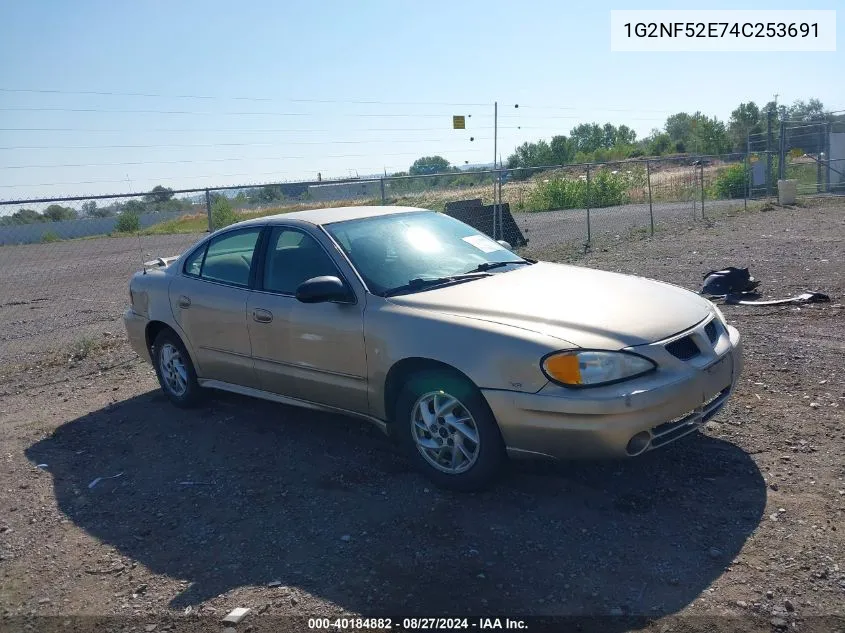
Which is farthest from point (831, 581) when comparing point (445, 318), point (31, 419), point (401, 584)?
point (31, 419)

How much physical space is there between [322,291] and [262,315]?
82 cm

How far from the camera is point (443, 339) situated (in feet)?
14.5

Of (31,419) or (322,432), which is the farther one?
(31,419)

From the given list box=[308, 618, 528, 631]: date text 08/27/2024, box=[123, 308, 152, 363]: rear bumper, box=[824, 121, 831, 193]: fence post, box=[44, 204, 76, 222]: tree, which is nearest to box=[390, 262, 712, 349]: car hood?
box=[308, 618, 528, 631]: date text 08/27/2024

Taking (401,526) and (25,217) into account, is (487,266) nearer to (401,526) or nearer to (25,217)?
(401,526)

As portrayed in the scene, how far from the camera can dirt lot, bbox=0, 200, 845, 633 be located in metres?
3.46

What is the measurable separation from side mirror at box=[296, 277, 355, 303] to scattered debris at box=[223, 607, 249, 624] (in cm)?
195

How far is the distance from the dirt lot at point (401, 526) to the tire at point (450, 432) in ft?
0.50

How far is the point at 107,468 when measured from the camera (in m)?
5.47

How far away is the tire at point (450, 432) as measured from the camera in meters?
4.30

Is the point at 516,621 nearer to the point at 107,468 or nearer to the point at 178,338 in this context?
the point at 107,468

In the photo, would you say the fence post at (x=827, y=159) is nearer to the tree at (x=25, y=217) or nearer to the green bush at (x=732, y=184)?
the green bush at (x=732, y=184)

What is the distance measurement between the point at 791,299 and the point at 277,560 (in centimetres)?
710

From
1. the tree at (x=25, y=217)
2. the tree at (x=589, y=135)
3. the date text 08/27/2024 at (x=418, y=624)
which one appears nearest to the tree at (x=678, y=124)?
the tree at (x=589, y=135)
